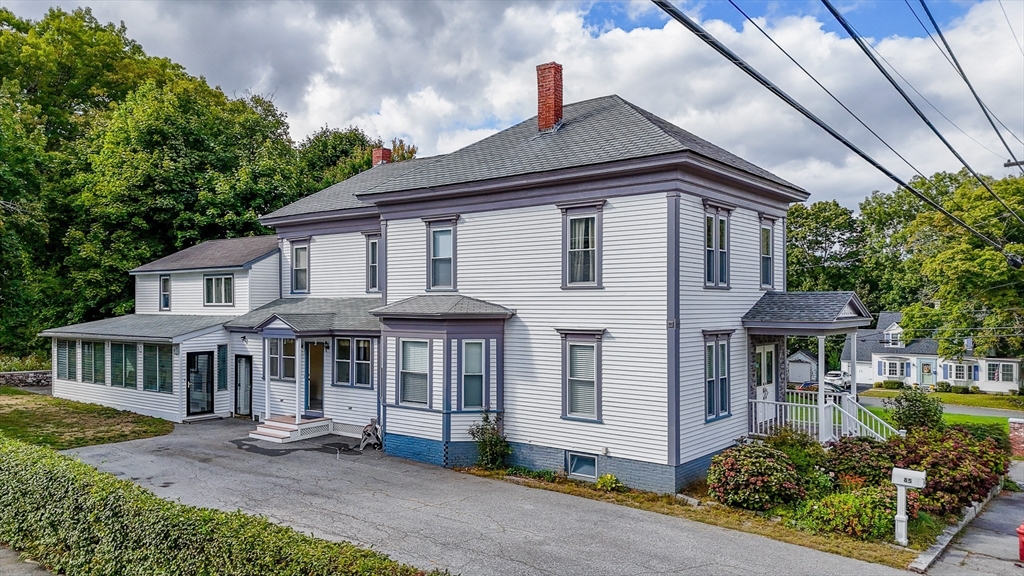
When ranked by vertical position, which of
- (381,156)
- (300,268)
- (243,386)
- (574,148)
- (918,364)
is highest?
(381,156)

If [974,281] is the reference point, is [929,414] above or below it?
below

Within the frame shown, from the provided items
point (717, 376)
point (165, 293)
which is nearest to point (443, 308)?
point (717, 376)

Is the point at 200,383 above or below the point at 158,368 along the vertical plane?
below

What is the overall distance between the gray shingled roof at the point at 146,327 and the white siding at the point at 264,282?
3.83ft

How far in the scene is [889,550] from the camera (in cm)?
1016

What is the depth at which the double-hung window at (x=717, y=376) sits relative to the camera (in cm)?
1420

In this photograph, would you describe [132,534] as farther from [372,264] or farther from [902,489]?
[372,264]

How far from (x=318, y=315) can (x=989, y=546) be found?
1727 cm

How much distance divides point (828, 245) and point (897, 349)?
10.1 meters

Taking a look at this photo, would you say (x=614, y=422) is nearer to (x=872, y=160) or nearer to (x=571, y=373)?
(x=571, y=373)

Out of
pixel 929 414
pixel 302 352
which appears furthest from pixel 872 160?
pixel 302 352

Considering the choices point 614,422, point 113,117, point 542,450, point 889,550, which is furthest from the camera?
point 113,117

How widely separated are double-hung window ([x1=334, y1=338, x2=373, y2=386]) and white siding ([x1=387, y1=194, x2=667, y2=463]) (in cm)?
284

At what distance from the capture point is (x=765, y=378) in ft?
55.5
